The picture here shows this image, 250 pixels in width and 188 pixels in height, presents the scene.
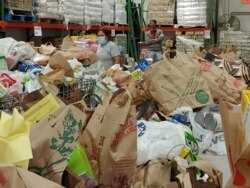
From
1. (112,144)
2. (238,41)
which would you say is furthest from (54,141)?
(238,41)

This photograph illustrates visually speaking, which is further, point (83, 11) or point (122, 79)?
point (83, 11)

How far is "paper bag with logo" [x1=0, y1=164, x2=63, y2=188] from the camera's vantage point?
3.94ft

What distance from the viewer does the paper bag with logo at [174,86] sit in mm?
3650

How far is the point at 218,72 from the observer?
4.16 meters

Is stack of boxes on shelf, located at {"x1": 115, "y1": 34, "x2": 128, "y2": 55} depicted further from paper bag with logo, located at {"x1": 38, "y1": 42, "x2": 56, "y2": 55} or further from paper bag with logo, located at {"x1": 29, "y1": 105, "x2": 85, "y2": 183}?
paper bag with logo, located at {"x1": 29, "y1": 105, "x2": 85, "y2": 183}

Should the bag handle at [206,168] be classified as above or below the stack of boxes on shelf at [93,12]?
below

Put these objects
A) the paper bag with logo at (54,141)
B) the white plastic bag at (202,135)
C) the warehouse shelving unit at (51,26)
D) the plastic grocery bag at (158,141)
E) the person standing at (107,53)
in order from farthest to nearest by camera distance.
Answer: the person standing at (107,53) → the warehouse shelving unit at (51,26) → the white plastic bag at (202,135) → the plastic grocery bag at (158,141) → the paper bag with logo at (54,141)

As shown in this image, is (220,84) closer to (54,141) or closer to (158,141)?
(158,141)

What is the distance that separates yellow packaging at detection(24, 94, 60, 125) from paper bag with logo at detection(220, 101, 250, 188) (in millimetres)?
769

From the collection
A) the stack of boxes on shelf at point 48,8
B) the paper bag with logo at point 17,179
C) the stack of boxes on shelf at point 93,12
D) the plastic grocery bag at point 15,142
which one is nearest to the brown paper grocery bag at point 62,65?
the plastic grocery bag at point 15,142

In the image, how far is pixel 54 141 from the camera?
5.43ft

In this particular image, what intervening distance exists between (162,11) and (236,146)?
10.1m

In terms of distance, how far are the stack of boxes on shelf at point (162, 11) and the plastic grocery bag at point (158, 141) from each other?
821 centimetres

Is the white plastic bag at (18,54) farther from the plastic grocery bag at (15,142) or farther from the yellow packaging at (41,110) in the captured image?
the plastic grocery bag at (15,142)
